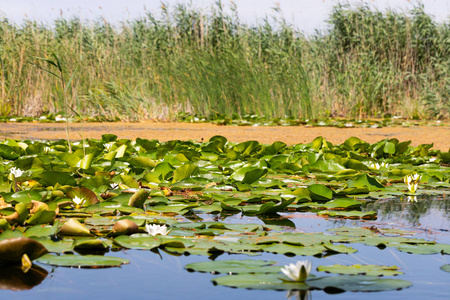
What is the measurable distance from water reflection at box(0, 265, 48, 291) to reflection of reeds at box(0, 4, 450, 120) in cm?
899

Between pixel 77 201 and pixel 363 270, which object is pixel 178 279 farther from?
pixel 77 201

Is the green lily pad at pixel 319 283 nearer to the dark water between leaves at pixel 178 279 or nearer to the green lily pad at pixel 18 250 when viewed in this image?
the dark water between leaves at pixel 178 279

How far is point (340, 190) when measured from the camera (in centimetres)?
309

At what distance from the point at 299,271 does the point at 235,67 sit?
9.80 meters

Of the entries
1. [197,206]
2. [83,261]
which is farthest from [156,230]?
[197,206]

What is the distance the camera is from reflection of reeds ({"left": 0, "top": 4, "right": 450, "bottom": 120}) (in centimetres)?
1099

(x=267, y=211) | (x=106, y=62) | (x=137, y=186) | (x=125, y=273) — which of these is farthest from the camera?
(x=106, y=62)

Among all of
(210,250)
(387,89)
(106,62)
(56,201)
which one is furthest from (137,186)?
(387,89)

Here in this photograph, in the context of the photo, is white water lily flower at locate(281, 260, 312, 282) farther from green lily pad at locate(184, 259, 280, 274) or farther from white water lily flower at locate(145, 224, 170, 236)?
white water lily flower at locate(145, 224, 170, 236)

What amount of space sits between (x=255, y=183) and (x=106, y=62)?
9.24 meters

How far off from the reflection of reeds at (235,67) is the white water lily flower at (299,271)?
924 centimetres

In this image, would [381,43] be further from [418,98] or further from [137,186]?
[137,186]

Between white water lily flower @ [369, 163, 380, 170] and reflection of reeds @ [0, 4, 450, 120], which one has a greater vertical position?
reflection of reeds @ [0, 4, 450, 120]

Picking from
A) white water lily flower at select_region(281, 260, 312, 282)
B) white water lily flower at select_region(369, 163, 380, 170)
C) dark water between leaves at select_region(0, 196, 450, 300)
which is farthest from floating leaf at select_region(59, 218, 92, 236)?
white water lily flower at select_region(369, 163, 380, 170)
